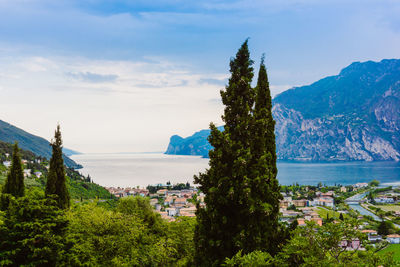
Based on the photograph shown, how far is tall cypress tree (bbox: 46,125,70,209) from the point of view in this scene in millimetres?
13134

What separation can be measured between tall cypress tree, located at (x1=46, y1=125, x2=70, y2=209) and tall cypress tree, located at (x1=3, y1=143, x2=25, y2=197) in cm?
332

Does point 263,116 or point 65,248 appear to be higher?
point 263,116

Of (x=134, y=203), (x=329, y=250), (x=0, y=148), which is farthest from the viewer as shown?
(x=0, y=148)

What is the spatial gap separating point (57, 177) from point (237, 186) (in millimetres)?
9791

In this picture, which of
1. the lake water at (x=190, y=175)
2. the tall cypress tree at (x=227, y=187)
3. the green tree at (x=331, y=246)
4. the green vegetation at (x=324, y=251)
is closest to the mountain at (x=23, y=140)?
the lake water at (x=190, y=175)

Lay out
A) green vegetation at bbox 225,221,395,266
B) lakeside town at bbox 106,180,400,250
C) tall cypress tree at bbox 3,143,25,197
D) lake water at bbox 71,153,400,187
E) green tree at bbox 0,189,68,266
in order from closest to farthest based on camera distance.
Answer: green vegetation at bbox 225,221,395,266 → green tree at bbox 0,189,68,266 → tall cypress tree at bbox 3,143,25,197 → lakeside town at bbox 106,180,400,250 → lake water at bbox 71,153,400,187

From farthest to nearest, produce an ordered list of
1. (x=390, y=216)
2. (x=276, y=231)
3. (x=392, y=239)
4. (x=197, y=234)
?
(x=390, y=216), (x=392, y=239), (x=276, y=231), (x=197, y=234)

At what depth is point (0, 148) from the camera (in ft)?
266

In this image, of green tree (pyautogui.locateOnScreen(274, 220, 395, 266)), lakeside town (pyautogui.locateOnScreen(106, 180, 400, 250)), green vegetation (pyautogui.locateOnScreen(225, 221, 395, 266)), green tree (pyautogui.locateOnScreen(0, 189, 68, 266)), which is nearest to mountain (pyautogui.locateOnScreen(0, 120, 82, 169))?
lakeside town (pyautogui.locateOnScreen(106, 180, 400, 250))

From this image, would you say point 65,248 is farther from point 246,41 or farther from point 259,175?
point 246,41

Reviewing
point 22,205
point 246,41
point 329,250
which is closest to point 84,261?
point 22,205

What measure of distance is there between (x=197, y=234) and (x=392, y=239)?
43.8m

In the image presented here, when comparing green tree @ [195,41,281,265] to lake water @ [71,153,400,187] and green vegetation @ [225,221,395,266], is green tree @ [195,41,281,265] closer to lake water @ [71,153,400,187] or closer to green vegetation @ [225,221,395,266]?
green vegetation @ [225,221,395,266]

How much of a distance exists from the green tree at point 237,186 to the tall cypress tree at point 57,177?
8.44 meters
